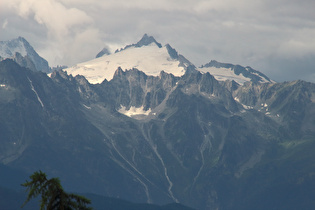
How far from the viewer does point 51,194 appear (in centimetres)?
7044

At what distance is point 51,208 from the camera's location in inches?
2790

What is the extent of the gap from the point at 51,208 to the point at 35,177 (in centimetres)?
386

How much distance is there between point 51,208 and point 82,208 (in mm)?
3357

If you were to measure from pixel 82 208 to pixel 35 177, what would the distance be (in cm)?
625

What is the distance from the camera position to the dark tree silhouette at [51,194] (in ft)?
229

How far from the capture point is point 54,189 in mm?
70312

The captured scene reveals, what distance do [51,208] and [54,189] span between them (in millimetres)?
2206

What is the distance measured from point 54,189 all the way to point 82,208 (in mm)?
3929

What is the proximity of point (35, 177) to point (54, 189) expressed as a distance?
2.37m

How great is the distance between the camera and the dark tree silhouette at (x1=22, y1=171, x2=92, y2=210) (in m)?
69.8

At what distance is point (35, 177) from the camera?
229 feet

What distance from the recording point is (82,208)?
236 feet
